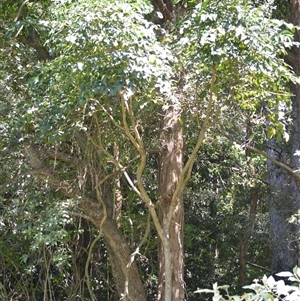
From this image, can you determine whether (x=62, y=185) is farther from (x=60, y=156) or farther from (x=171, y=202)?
(x=171, y=202)

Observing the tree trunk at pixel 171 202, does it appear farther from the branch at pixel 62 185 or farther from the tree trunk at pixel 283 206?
the tree trunk at pixel 283 206

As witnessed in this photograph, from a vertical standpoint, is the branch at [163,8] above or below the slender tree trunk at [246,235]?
above

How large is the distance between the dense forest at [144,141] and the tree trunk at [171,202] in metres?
0.02

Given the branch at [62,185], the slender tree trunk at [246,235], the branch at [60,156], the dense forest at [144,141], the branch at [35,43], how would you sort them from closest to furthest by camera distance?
the dense forest at [144,141], the branch at [62,185], the branch at [60,156], the branch at [35,43], the slender tree trunk at [246,235]

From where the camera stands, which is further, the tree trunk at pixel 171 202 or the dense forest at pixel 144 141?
the tree trunk at pixel 171 202

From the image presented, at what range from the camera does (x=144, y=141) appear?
634cm

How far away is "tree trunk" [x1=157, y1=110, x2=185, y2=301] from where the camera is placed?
6.07 metres

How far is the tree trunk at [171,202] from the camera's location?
607 centimetres

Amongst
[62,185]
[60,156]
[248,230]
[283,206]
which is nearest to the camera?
[62,185]

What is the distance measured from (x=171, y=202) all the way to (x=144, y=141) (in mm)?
848

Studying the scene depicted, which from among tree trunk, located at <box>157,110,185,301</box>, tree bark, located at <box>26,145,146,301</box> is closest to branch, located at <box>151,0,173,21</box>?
tree trunk, located at <box>157,110,185,301</box>

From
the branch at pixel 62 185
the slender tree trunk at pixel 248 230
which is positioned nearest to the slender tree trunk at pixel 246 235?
the slender tree trunk at pixel 248 230

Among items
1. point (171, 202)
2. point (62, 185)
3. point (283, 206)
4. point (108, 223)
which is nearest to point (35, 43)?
point (62, 185)

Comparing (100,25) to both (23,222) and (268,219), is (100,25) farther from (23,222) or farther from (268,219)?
(268,219)
